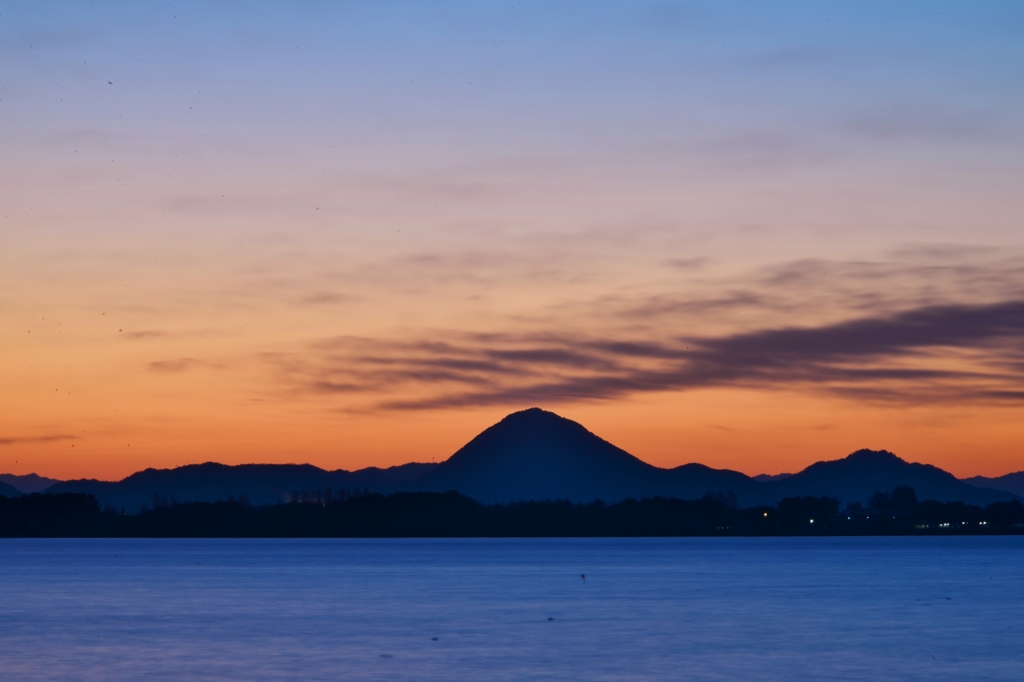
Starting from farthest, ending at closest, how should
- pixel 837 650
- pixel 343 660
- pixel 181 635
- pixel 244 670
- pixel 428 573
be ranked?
pixel 428 573
pixel 181 635
pixel 837 650
pixel 343 660
pixel 244 670

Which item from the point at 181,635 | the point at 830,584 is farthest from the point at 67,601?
the point at 830,584

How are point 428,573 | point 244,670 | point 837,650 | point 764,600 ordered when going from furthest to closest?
1. point 428,573
2. point 764,600
3. point 837,650
4. point 244,670

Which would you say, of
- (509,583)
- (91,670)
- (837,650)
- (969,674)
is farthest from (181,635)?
(509,583)

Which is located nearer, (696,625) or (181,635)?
(181,635)

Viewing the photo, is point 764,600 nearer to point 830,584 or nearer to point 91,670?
point 830,584

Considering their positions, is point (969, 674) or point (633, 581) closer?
point (969, 674)

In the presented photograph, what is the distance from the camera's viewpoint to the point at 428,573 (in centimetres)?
15562

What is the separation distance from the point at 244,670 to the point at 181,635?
1732 centimetres

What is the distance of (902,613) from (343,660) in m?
41.9

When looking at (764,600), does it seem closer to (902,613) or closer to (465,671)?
(902,613)

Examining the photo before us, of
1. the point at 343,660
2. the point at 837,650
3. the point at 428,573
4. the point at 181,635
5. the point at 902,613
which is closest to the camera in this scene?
the point at 343,660

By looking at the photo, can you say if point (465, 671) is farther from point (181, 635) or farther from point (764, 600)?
point (764, 600)

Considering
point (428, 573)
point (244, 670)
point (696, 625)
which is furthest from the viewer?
point (428, 573)

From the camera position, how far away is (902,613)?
83.2 metres
